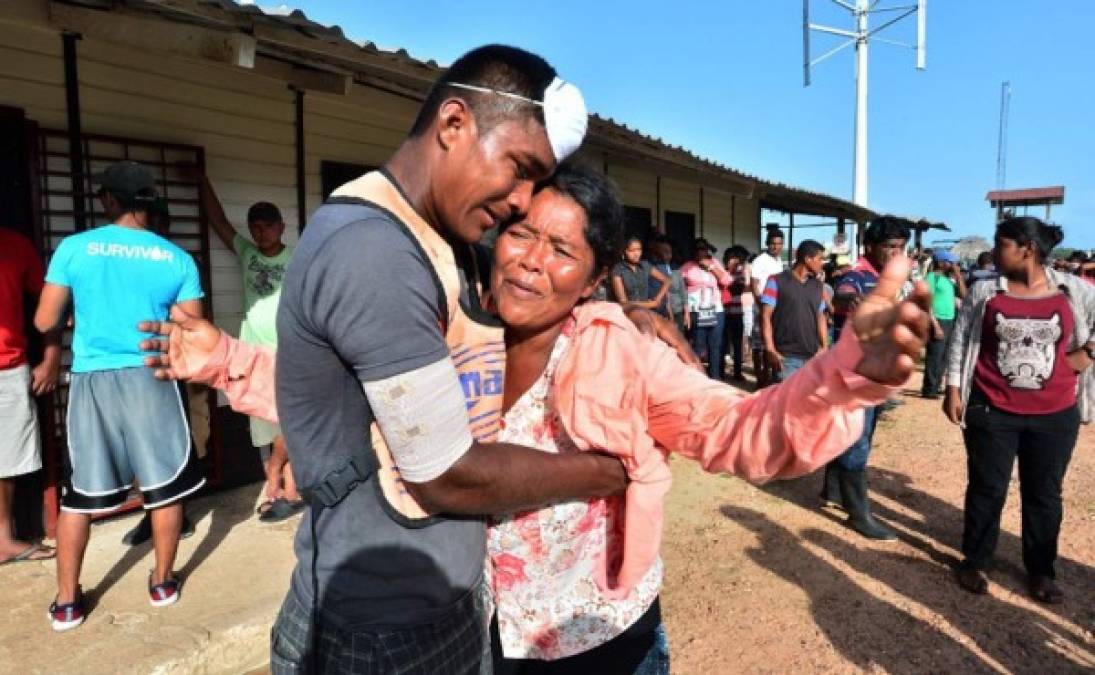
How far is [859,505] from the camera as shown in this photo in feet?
15.3

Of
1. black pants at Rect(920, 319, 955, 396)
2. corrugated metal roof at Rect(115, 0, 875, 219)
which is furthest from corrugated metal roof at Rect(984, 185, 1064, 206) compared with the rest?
corrugated metal roof at Rect(115, 0, 875, 219)

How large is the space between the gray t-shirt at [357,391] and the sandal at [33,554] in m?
3.41

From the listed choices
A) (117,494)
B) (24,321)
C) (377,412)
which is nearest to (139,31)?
(24,321)

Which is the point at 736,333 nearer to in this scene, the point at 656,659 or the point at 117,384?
the point at 117,384

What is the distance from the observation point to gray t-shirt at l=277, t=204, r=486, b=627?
996 millimetres

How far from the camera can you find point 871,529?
4598mm

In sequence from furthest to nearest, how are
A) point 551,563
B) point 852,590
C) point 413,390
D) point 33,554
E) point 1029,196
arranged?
point 1029,196, point 852,590, point 33,554, point 551,563, point 413,390

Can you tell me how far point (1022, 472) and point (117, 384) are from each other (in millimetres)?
4831

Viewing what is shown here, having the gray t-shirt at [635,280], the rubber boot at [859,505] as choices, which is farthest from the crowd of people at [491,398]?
the gray t-shirt at [635,280]

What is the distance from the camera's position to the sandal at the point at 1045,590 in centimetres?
371

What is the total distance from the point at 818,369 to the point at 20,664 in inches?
134

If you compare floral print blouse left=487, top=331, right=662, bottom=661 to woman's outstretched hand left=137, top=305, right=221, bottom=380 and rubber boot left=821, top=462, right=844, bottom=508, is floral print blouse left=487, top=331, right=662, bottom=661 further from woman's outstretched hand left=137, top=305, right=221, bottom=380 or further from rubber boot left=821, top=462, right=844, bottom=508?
rubber boot left=821, top=462, right=844, bottom=508

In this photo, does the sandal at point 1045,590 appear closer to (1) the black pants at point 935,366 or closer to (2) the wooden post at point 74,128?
(2) the wooden post at point 74,128

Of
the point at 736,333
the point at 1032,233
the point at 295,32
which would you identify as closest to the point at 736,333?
the point at 736,333
